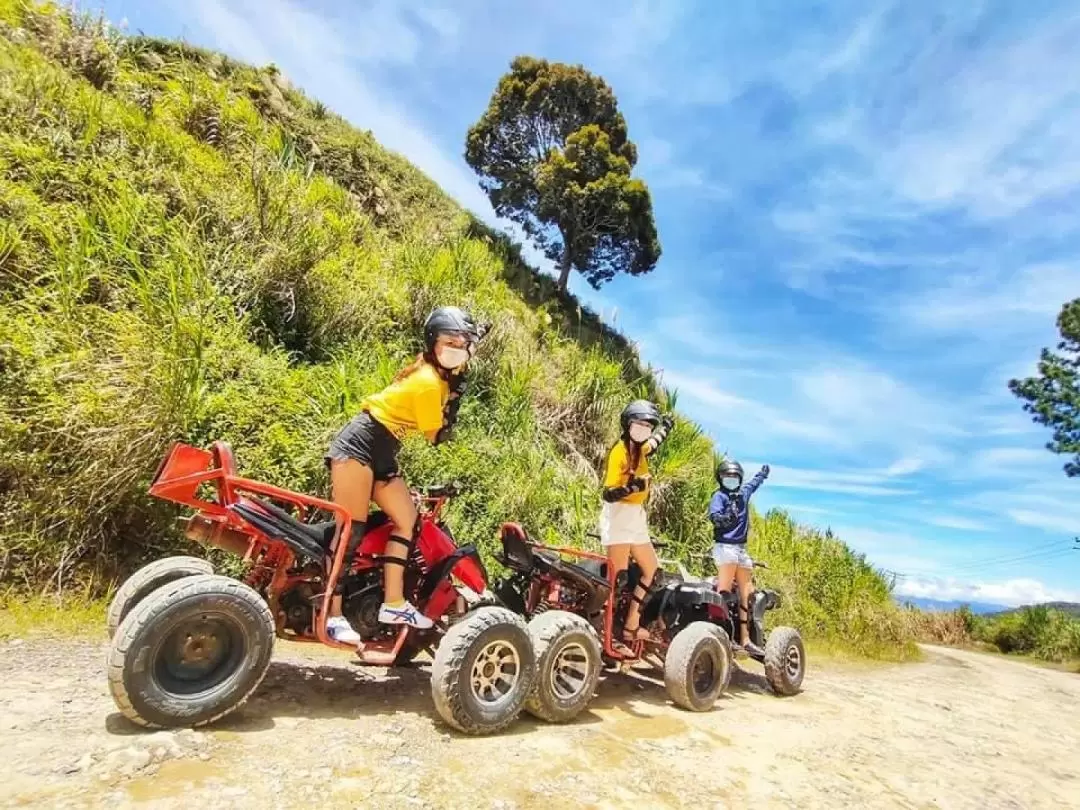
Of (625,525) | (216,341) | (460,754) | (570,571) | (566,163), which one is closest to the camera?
(460,754)

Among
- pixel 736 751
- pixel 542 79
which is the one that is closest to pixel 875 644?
pixel 736 751

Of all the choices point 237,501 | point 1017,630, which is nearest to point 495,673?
point 237,501

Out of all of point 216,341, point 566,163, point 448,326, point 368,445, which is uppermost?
point 566,163

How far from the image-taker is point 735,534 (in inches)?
254

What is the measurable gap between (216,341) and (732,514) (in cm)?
544

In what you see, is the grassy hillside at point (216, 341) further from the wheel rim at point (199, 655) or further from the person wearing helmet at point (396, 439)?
the wheel rim at point (199, 655)

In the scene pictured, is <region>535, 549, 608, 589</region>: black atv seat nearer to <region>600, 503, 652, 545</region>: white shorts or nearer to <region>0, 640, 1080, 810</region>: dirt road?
<region>600, 503, 652, 545</region>: white shorts

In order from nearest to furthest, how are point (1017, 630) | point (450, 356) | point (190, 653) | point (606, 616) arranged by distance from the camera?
point (190, 653)
point (450, 356)
point (606, 616)
point (1017, 630)

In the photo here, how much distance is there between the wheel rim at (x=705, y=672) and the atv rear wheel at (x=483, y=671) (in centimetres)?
184

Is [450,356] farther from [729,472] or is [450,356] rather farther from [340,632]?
[729,472]

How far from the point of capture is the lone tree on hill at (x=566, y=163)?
21.6 meters

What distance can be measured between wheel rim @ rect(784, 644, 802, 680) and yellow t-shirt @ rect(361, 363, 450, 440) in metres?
4.45

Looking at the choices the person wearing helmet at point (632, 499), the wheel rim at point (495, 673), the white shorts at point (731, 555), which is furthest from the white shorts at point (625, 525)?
the wheel rim at point (495, 673)

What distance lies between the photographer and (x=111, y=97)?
876 cm
